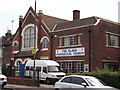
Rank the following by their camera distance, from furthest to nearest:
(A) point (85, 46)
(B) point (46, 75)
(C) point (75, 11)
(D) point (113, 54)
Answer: (C) point (75, 11) < (D) point (113, 54) < (A) point (85, 46) < (B) point (46, 75)

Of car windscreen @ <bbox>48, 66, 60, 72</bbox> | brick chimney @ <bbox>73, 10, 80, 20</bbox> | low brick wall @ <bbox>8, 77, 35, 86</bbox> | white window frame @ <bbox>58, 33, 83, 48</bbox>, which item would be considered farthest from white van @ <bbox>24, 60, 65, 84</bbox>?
brick chimney @ <bbox>73, 10, 80, 20</bbox>

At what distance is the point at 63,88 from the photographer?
16.2 m

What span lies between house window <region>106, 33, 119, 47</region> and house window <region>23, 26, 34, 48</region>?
12194mm

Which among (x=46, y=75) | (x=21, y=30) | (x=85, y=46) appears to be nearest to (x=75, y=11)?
(x=21, y=30)

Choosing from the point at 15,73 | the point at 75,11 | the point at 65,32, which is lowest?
the point at 15,73

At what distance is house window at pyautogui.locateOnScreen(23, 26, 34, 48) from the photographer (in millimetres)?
41219

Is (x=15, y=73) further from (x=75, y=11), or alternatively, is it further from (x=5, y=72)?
(x=75, y=11)

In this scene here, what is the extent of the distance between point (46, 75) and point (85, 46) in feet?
22.7

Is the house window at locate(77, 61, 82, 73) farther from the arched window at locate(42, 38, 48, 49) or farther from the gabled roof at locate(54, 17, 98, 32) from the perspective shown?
the arched window at locate(42, 38, 48, 49)

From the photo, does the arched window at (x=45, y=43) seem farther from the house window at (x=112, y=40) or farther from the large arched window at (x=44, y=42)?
the house window at (x=112, y=40)

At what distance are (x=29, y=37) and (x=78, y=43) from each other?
34.3ft

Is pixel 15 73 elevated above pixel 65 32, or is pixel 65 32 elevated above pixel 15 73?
pixel 65 32

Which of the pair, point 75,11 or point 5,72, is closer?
point 5,72

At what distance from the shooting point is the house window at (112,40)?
34.5 m
